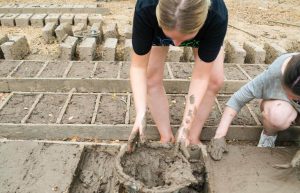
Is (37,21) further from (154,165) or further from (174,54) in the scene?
(154,165)

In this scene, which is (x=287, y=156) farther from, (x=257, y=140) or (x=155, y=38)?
(x=155, y=38)

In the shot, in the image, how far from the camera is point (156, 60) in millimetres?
2740

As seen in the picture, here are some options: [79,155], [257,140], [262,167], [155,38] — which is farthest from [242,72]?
[79,155]

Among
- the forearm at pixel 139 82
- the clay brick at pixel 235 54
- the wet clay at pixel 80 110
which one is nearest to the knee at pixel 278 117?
the forearm at pixel 139 82

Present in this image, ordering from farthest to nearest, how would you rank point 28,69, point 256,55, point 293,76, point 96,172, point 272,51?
point 272,51
point 256,55
point 28,69
point 96,172
point 293,76

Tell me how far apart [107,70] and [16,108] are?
1.22m

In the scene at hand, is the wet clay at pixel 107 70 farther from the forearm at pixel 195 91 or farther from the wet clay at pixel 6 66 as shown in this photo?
the forearm at pixel 195 91

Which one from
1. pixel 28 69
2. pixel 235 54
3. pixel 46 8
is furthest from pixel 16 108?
pixel 46 8

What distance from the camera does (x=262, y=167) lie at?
267 centimetres

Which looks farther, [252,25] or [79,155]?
[252,25]

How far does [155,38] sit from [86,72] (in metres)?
1.88

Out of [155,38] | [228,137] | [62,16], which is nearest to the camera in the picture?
[155,38]

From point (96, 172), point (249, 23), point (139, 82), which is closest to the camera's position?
point (139, 82)

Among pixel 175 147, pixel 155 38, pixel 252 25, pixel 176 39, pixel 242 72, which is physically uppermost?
pixel 176 39
